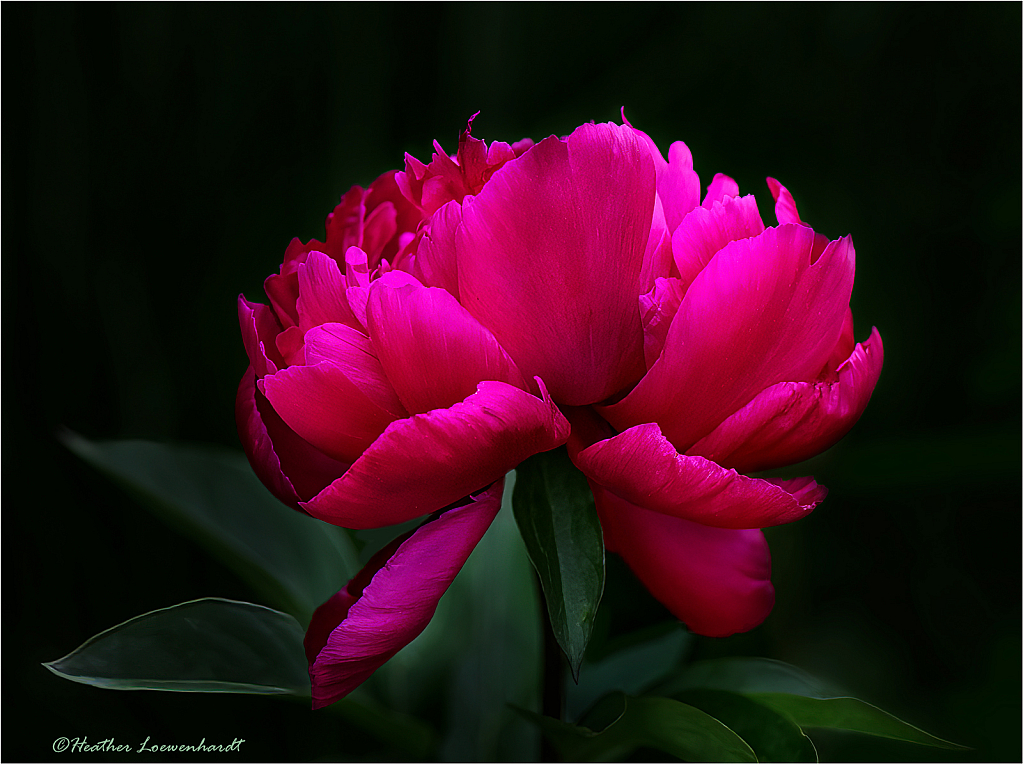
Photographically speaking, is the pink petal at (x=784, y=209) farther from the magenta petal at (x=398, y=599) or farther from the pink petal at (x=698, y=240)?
the magenta petal at (x=398, y=599)

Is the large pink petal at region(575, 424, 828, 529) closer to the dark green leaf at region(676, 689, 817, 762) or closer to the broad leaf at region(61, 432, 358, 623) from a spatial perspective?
the dark green leaf at region(676, 689, 817, 762)

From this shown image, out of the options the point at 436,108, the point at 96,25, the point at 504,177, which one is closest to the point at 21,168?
the point at 96,25

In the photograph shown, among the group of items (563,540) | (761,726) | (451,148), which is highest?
→ (451,148)

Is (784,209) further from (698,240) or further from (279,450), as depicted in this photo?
(279,450)

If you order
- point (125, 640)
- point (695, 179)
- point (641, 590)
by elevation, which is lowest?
point (641, 590)

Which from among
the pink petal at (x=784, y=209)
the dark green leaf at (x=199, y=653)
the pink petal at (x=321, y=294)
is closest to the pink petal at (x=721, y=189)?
the pink petal at (x=784, y=209)

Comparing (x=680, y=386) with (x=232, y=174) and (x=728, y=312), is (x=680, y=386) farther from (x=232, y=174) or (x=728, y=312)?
(x=232, y=174)

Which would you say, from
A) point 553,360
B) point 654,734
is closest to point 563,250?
point 553,360
